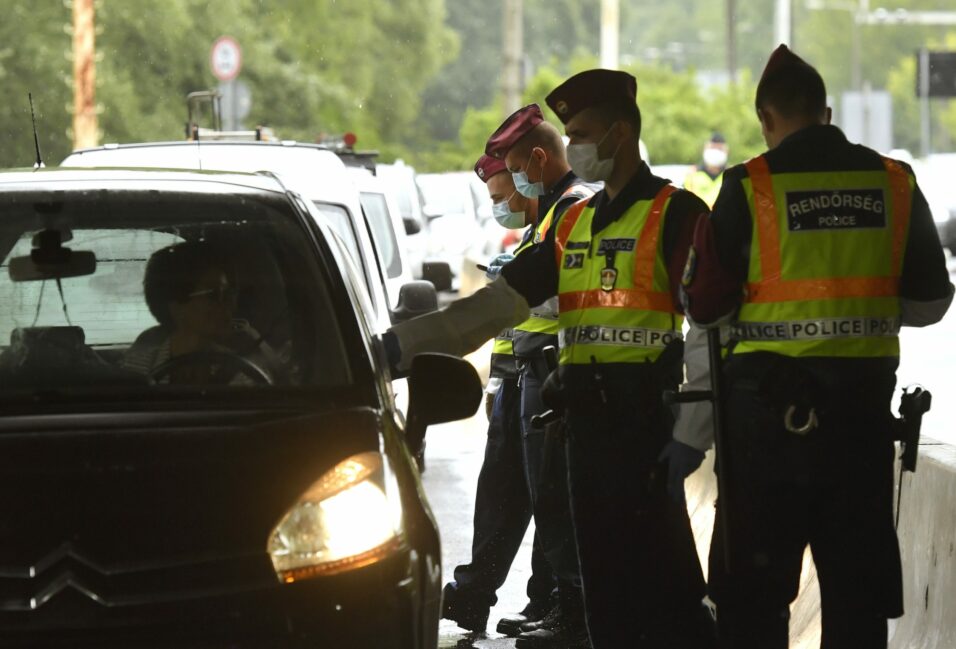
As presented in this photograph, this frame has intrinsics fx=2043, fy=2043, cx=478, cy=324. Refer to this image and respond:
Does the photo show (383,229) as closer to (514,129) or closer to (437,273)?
(437,273)

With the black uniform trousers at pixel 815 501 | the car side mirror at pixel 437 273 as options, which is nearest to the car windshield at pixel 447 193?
the car side mirror at pixel 437 273

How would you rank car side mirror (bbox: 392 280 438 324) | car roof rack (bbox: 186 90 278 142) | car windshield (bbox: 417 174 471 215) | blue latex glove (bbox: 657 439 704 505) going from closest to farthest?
1. blue latex glove (bbox: 657 439 704 505)
2. car side mirror (bbox: 392 280 438 324)
3. car roof rack (bbox: 186 90 278 142)
4. car windshield (bbox: 417 174 471 215)

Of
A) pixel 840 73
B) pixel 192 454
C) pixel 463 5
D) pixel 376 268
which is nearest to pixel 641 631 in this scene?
pixel 192 454

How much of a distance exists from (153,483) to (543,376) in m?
3.01

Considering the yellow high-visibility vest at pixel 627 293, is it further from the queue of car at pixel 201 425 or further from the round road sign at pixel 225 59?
the round road sign at pixel 225 59

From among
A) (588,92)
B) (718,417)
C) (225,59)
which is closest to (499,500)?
(588,92)

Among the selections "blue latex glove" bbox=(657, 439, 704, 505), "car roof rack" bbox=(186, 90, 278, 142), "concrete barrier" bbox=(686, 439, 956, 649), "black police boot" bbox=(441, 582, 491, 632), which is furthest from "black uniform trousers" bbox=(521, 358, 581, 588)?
"car roof rack" bbox=(186, 90, 278, 142)

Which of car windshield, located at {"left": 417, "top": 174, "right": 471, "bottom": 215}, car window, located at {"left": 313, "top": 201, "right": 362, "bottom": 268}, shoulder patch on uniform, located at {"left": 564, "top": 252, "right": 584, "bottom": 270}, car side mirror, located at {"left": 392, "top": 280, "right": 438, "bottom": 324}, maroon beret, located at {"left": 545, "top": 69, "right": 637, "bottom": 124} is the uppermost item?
maroon beret, located at {"left": 545, "top": 69, "right": 637, "bottom": 124}

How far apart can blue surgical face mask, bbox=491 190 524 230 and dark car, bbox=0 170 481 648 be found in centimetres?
214

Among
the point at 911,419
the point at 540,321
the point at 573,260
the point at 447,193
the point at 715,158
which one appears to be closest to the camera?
the point at 911,419

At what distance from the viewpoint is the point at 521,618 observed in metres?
7.37

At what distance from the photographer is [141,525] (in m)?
3.97

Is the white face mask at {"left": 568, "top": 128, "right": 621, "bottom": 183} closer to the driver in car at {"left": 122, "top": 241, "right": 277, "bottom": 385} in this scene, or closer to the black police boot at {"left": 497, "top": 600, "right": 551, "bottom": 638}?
the driver in car at {"left": 122, "top": 241, "right": 277, "bottom": 385}

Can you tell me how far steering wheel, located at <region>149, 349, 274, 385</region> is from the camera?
187 inches
